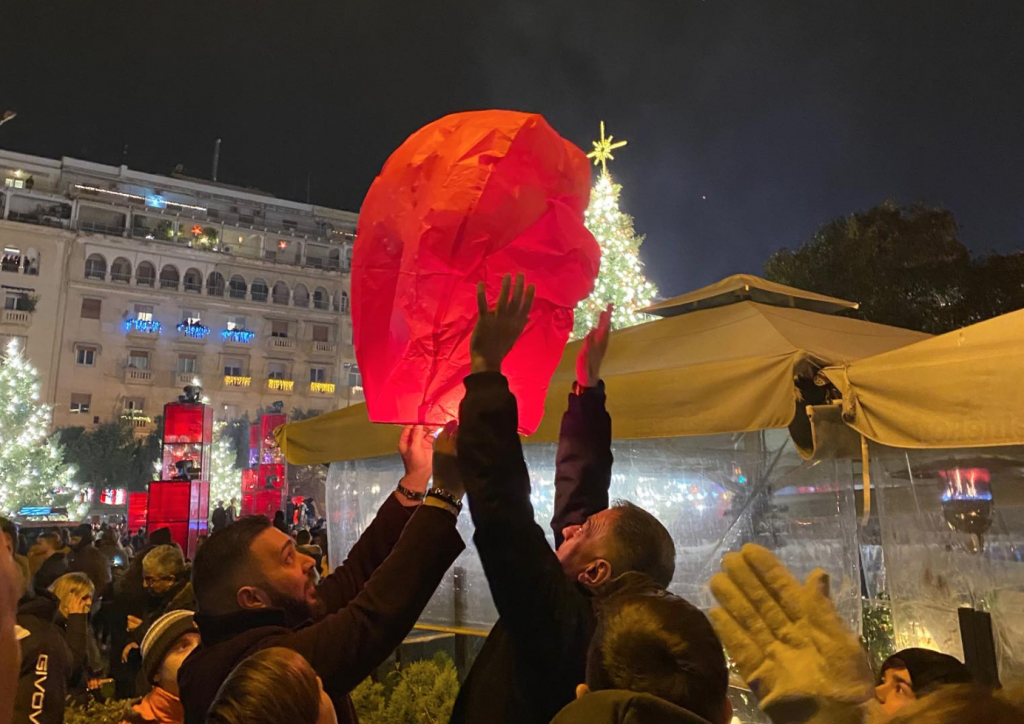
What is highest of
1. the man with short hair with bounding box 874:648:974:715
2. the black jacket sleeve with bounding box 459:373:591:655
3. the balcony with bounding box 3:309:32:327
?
the balcony with bounding box 3:309:32:327

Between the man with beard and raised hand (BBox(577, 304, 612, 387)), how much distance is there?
0.53 metres

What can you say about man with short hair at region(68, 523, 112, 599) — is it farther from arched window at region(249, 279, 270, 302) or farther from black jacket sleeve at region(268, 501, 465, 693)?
arched window at region(249, 279, 270, 302)

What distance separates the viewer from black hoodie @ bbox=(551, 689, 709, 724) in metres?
0.99

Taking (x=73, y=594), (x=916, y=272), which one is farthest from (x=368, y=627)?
(x=916, y=272)

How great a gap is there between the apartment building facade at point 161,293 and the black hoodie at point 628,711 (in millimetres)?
43688

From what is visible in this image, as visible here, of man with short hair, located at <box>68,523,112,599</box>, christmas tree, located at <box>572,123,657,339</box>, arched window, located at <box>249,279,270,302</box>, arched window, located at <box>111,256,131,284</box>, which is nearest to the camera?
man with short hair, located at <box>68,523,112,599</box>

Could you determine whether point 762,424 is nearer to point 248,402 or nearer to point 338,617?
point 338,617

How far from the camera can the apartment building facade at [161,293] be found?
39375 millimetres

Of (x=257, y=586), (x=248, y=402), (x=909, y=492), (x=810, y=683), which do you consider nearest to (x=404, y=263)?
(x=257, y=586)

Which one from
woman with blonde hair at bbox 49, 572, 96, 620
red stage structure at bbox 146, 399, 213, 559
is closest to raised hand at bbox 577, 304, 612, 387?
woman with blonde hair at bbox 49, 572, 96, 620

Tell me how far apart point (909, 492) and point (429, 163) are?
337 cm

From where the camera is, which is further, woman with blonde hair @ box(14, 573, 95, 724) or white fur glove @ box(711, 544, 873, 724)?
woman with blonde hair @ box(14, 573, 95, 724)

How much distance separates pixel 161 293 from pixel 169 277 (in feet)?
5.04

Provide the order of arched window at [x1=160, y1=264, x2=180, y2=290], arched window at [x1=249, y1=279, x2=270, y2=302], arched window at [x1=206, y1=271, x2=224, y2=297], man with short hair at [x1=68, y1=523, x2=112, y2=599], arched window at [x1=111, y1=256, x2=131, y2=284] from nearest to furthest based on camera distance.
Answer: man with short hair at [x1=68, y1=523, x2=112, y2=599], arched window at [x1=111, y1=256, x2=131, y2=284], arched window at [x1=160, y1=264, x2=180, y2=290], arched window at [x1=206, y1=271, x2=224, y2=297], arched window at [x1=249, y1=279, x2=270, y2=302]
